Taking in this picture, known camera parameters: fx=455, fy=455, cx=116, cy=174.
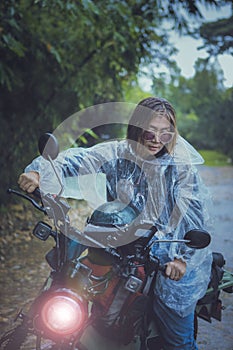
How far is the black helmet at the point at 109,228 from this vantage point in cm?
183

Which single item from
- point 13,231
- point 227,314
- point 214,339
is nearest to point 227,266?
point 227,314

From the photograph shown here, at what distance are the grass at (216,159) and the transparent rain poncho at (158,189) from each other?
67.7 feet

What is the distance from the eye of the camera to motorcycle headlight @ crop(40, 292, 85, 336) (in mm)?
1670

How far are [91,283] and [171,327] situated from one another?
0.77 metres

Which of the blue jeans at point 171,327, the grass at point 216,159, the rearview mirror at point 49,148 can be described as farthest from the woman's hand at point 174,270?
the grass at point 216,159

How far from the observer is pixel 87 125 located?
8.70 meters

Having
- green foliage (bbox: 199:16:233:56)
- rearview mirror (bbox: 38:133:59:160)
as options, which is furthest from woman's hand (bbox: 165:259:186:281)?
green foliage (bbox: 199:16:233:56)

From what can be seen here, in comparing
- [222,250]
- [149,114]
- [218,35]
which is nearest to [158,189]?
[149,114]

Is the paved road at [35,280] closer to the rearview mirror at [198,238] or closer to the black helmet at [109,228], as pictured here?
the rearview mirror at [198,238]

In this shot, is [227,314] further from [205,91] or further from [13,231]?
[205,91]

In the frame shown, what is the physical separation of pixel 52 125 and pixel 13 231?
6.16ft

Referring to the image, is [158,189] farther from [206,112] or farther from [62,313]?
[206,112]

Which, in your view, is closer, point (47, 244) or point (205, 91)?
point (47, 244)

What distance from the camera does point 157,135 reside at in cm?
248
